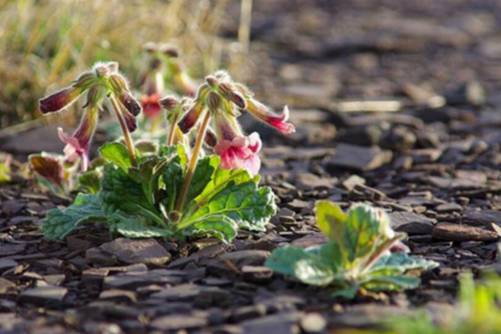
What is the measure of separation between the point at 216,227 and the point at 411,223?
715 millimetres

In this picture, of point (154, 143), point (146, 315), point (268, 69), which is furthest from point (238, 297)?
point (268, 69)

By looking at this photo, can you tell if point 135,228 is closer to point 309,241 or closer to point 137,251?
point 137,251

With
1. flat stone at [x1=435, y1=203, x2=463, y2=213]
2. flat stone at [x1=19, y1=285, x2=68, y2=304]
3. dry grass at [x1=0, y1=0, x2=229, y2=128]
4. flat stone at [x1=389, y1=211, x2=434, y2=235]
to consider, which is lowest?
flat stone at [x1=19, y1=285, x2=68, y2=304]

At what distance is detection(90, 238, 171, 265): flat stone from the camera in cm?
317

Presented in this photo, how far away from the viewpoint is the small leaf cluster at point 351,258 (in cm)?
283

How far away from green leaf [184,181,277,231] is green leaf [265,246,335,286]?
0.43 m

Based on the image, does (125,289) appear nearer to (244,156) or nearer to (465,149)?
(244,156)

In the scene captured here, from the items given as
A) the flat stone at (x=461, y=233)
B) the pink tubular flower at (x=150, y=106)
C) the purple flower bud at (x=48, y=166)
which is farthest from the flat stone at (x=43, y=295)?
the pink tubular flower at (x=150, y=106)

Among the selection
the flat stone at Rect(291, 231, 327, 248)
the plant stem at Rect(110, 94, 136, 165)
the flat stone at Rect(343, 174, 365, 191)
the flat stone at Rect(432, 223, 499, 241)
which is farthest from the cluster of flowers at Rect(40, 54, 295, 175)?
the flat stone at Rect(343, 174, 365, 191)

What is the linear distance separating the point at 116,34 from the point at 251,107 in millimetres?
2825

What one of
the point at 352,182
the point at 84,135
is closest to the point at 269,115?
the point at 84,135

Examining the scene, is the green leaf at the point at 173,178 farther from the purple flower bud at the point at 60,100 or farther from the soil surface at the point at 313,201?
the purple flower bud at the point at 60,100

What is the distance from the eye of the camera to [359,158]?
4.80 m

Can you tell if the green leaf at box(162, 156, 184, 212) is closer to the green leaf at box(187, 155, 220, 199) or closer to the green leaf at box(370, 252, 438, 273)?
the green leaf at box(187, 155, 220, 199)
